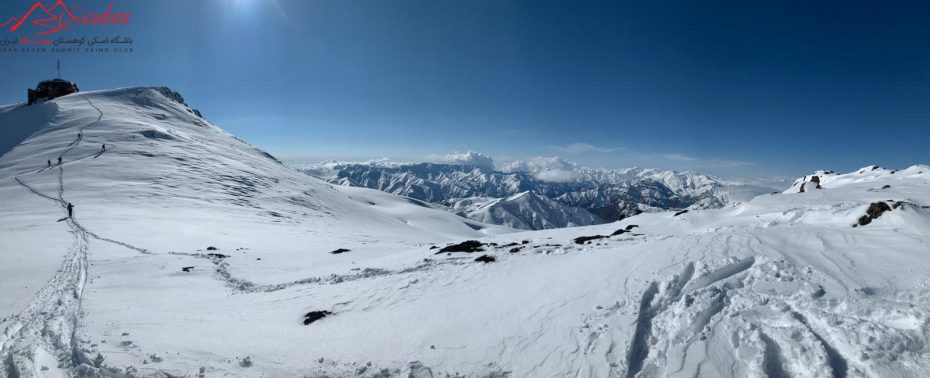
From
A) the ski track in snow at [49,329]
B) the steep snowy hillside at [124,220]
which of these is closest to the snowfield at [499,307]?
the ski track in snow at [49,329]

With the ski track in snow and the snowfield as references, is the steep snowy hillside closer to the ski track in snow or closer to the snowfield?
the ski track in snow

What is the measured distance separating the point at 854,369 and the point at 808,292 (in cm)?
342

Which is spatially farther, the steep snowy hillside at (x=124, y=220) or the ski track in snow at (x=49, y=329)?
the steep snowy hillside at (x=124, y=220)

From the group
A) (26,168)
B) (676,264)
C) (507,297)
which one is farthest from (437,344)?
(26,168)

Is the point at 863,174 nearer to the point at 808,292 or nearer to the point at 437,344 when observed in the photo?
the point at 808,292

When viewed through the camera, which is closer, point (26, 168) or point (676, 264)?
point (676, 264)

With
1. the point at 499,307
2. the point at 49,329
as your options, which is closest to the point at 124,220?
the point at 49,329

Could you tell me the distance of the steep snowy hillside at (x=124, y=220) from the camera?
13211 millimetres

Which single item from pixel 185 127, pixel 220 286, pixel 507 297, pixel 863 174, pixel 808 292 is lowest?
pixel 220 286

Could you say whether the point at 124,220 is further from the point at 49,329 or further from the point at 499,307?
the point at 499,307

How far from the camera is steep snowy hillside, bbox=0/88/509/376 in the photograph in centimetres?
1321

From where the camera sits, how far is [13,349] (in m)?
9.30

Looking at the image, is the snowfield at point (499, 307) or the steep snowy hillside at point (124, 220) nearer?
the snowfield at point (499, 307)

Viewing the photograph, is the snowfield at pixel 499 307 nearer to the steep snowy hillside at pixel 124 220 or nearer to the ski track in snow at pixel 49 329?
the ski track in snow at pixel 49 329
